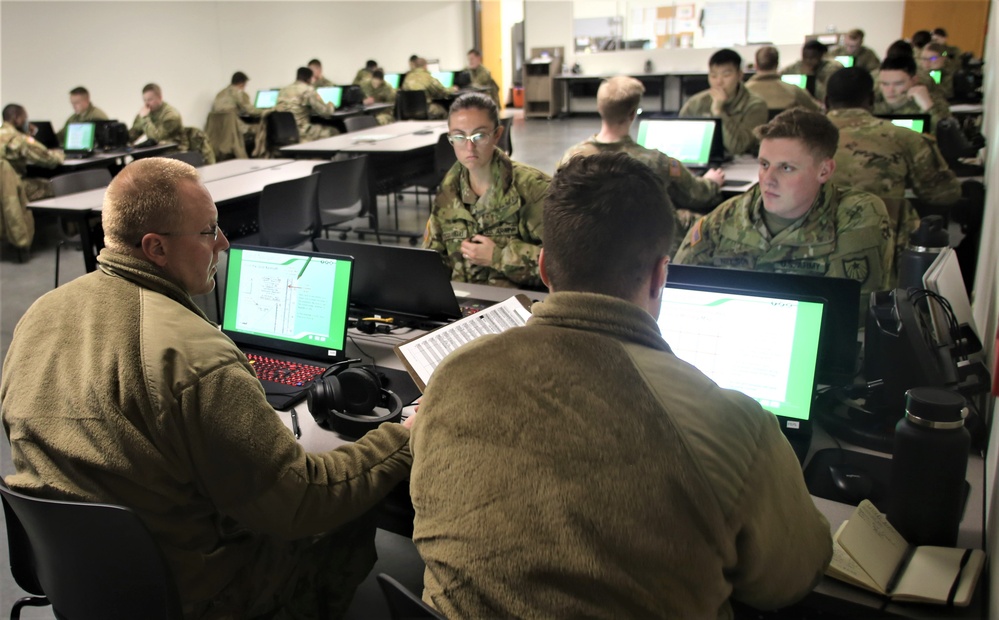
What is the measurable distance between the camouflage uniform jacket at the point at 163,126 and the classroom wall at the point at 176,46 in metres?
1.10

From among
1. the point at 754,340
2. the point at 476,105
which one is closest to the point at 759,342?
the point at 754,340

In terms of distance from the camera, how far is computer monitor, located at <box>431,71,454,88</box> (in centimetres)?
1327

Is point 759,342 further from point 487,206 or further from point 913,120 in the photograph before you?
point 913,120

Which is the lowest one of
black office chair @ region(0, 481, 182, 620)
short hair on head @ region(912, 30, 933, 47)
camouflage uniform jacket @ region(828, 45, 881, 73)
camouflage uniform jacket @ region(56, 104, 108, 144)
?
black office chair @ region(0, 481, 182, 620)

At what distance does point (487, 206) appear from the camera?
9.34ft

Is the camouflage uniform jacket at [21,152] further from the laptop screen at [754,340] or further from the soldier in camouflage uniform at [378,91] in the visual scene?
the laptop screen at [754,340]

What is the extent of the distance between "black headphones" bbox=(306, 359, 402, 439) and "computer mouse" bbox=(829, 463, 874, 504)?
96cm

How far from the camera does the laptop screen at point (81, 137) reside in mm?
7398

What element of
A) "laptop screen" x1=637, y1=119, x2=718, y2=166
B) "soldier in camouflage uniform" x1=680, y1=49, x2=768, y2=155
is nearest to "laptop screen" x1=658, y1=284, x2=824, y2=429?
"laptop screen" x1=637, y1=119, x2=718, y2=166

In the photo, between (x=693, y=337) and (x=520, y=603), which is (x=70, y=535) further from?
(x=693, y=337)

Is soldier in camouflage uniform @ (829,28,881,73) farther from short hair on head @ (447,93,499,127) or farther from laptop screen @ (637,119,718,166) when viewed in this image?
short hair on head @ (447,93,499,127)

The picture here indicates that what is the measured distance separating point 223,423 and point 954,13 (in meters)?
14.3

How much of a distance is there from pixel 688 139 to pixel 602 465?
4.35 metres

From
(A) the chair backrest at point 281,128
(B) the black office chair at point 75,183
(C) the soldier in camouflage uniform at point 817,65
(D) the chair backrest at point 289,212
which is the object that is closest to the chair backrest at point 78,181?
(B) the black office chair at point 75,183
